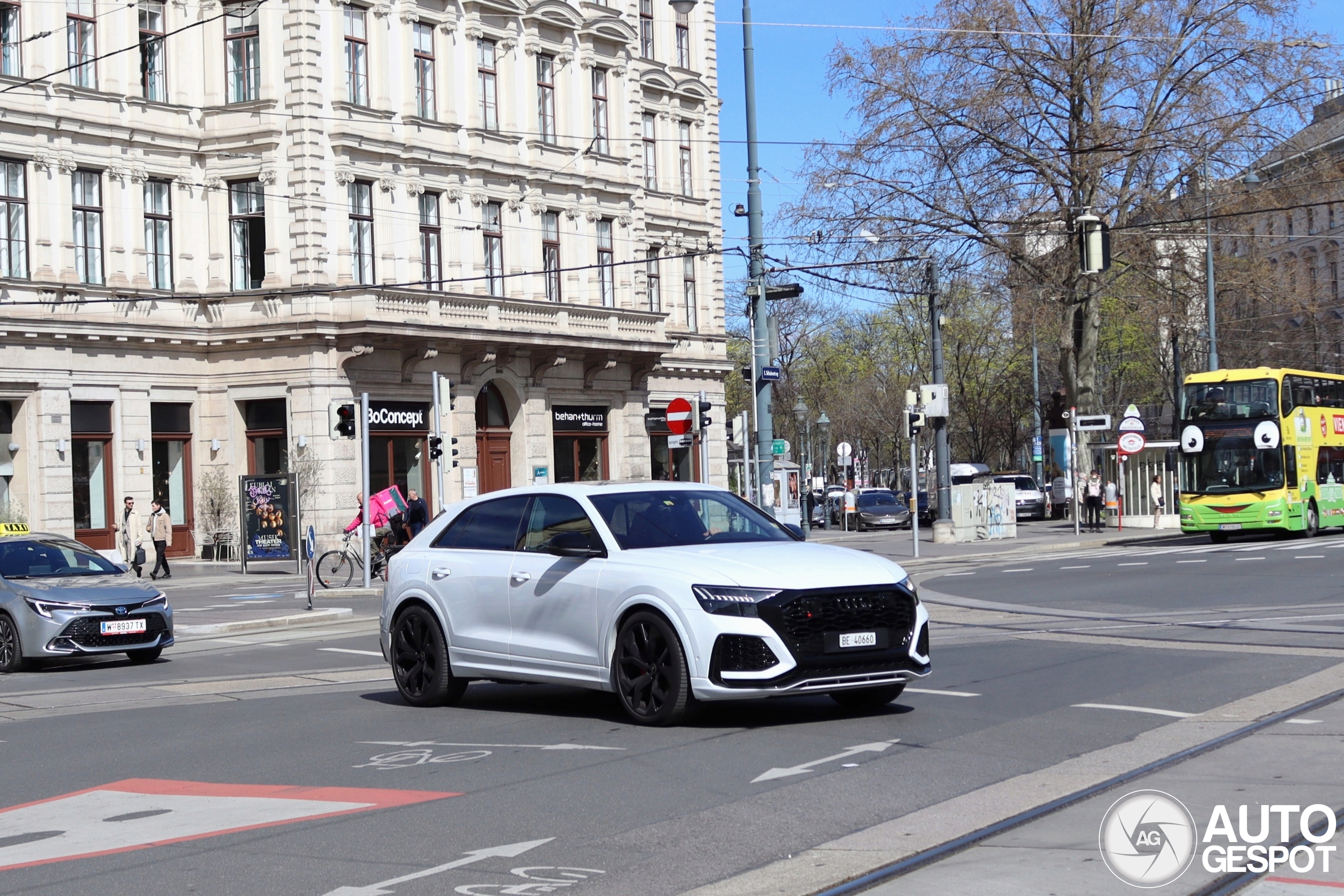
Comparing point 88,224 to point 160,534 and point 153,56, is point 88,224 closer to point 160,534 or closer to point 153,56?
point 153,56

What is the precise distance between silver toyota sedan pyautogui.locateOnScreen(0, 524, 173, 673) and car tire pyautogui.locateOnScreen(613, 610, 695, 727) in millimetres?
8410

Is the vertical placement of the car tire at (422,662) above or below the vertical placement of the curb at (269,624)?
above

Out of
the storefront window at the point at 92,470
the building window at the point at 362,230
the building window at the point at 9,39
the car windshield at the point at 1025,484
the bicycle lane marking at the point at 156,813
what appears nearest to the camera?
the bicycle lane marking at the point at 156,813

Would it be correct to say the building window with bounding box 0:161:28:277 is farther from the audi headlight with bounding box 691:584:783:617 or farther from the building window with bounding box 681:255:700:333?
the audi headlight with bounding box 691:584:783:617

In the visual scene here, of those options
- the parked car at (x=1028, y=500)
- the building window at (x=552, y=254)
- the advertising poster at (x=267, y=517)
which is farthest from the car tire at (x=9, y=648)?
the parked car at (x=1028, y=500)

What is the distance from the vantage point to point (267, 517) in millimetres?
34656

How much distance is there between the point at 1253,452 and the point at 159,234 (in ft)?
85.1

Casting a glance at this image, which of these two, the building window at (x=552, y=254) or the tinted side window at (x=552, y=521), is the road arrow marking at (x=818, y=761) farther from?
the building window at (x=552, y=254)

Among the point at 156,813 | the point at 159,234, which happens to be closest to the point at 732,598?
the point at 156,813

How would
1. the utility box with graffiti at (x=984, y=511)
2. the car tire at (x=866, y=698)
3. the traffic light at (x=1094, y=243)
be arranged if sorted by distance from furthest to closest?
1. the utility box with graffiti at (x=984, y=511)
2. the traffic light at (x=1094, y=243)
3. the car tire at (x=866, y=698)

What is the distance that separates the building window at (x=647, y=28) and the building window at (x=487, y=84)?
7770mm

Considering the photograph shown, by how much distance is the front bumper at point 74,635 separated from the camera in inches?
655

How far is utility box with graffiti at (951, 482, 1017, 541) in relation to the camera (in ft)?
134

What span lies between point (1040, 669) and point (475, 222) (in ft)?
103
